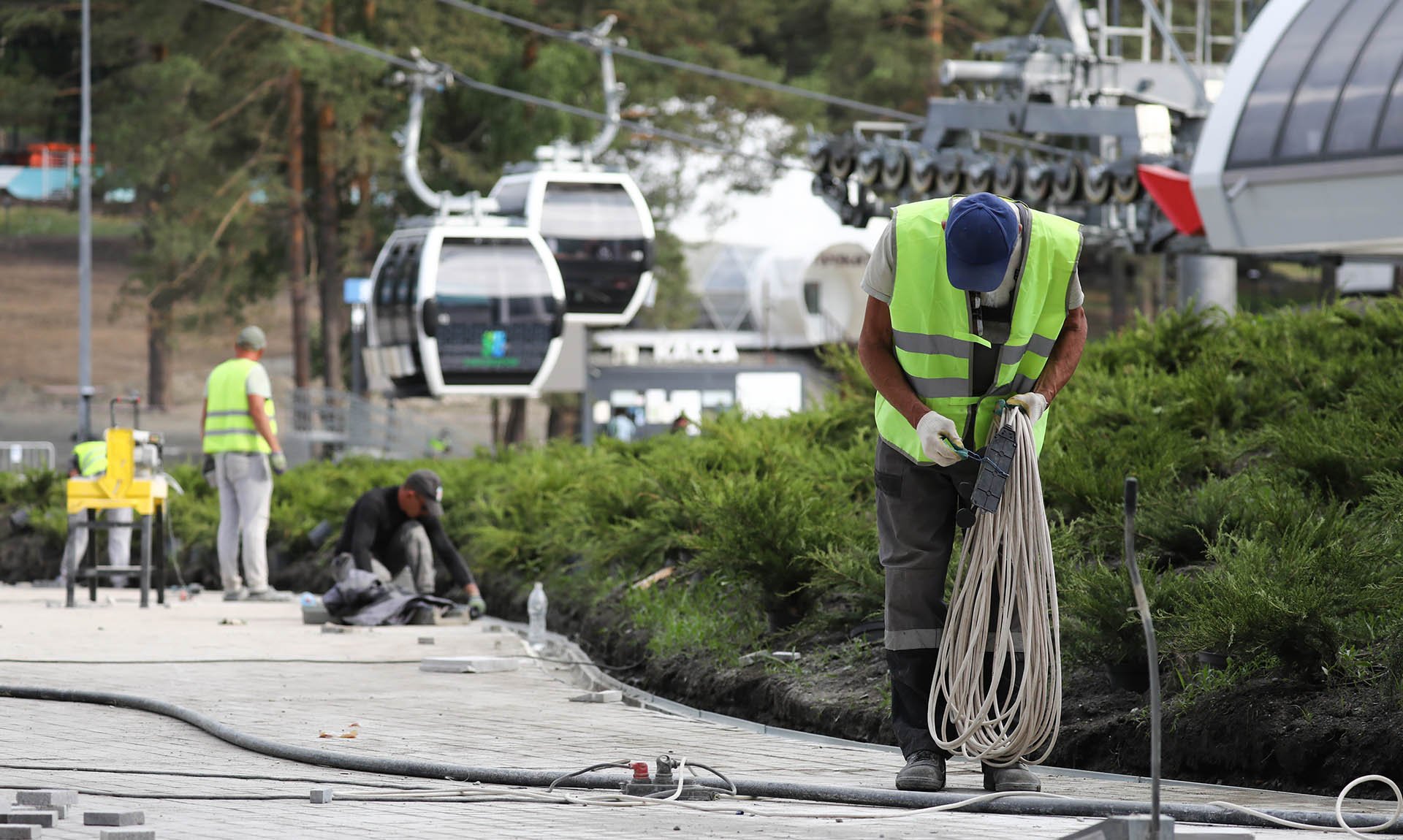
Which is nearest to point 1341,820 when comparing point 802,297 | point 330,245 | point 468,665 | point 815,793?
point 815,793

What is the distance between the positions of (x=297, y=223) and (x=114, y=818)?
39277 millimetres

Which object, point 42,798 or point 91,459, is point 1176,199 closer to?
point 91,459

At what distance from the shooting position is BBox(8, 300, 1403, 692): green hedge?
6.52 metres

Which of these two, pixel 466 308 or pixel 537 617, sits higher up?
pixel 466 308

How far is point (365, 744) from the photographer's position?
262 inches

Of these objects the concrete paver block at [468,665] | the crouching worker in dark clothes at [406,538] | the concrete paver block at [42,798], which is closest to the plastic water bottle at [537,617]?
the concrete paver block at [468,665]

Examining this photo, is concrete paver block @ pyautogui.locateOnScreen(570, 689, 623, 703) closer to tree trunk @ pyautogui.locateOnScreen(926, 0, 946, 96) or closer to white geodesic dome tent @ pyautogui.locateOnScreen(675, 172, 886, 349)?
white geodesic dome tent @ pyautogui.locateOnScreen(675, 172, 886, 349)

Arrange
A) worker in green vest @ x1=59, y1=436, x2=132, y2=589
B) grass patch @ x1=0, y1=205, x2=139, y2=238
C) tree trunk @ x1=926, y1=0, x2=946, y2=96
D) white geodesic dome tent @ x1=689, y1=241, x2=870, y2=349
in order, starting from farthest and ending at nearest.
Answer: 1. grass patch @ x1=0, y1=205, x2=139, y2=238
2. white geodesic dome tent @ x1=689, y1=241, x2=870, y2=349
3. tree trunk @ x1=926, y1=0, x2=946, y2=96
4. worker in green vest @ x1=59, y1=436, x2=132, y2=589

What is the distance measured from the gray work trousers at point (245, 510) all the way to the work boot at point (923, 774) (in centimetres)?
934

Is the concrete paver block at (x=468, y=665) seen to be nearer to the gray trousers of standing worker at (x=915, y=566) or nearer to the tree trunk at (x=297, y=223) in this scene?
the gray trousers of standing worker at (x=915, y=566)

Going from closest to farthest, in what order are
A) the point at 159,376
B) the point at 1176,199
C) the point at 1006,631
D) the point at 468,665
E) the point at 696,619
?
the point at 1006,631
the point at 468,665
the point at 696,619
the point at 1176,199
the point at 159,376

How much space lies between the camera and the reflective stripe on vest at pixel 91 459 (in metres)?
16.5

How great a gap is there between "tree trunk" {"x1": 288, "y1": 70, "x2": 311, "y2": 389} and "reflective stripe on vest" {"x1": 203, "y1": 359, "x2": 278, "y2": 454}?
2779 cm

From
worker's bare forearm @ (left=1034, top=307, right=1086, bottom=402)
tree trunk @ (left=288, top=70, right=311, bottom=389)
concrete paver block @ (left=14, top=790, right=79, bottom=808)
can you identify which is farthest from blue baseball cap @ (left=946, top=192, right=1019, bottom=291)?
tree trunk @ (left=288, top=70, right=311, bottom=389)
